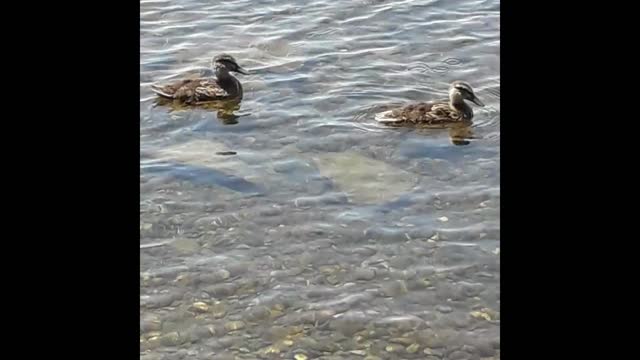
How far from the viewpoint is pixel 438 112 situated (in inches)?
366

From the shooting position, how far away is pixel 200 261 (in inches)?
278

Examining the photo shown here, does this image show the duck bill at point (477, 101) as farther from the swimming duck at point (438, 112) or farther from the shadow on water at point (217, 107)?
the shadow on water at point (217, 107)

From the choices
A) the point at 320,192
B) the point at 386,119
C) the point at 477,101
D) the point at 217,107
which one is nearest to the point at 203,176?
the point at 320,192

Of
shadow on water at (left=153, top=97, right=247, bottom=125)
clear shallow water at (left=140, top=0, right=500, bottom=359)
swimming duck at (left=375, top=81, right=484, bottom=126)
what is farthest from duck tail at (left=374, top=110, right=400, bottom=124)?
shadow on water at (left=153, top=97, right=247, bottom=125)

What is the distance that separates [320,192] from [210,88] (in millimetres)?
2590

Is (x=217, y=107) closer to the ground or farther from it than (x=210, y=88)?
closer to the ground

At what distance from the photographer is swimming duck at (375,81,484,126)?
9.24m

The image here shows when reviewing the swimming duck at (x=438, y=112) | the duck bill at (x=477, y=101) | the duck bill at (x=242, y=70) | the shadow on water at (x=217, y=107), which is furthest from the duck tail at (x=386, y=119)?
the duck bill at (x=242, y=70)

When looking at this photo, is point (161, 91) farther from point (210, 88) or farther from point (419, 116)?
point (419, 116)

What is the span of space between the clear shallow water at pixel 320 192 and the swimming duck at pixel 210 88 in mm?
159

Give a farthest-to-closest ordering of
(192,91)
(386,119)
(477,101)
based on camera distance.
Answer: (192,91), (477,101), (386,119)

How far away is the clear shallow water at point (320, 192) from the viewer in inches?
246
